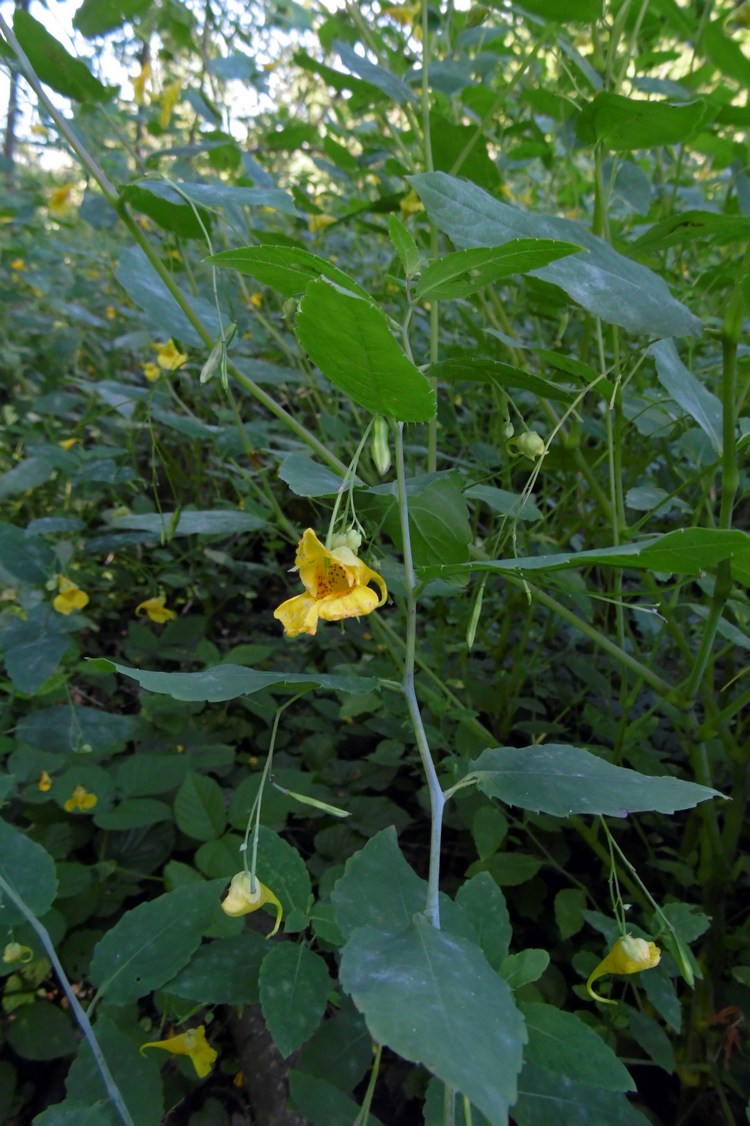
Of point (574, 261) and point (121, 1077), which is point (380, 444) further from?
point (121, 1077)

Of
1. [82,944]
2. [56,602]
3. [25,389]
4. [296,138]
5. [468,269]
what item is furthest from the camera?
[25,389]

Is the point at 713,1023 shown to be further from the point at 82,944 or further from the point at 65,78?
the point at 65,78

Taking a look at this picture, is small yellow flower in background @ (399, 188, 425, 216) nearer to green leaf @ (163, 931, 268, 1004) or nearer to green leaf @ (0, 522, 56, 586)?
green leaf @ (0, 522, 56, 586)

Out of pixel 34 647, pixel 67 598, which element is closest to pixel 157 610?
pixel 67 598

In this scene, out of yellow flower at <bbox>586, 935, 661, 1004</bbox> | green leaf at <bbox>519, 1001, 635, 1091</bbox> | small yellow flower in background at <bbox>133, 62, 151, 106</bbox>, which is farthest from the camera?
small yellow flower in background at <bbox>133, 62, 151, 106</bbox>

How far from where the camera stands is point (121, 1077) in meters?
0.63

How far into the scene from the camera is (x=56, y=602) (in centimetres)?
122

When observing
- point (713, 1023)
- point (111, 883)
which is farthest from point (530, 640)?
point (111, 883)

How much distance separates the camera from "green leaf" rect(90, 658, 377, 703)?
466 mm

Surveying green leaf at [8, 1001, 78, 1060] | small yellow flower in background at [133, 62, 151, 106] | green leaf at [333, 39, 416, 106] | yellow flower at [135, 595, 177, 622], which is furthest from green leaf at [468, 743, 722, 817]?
small yellow flower in background at [133, 62, 151, 106]

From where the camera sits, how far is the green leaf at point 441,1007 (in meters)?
0.31

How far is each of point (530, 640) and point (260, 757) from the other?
0.57 meters

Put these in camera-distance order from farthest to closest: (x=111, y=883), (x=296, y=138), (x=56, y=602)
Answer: (x=296, y=138) < (x=56, y=602) < (x=111, y=883)

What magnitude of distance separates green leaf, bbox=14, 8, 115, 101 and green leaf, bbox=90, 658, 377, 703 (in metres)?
0.74
